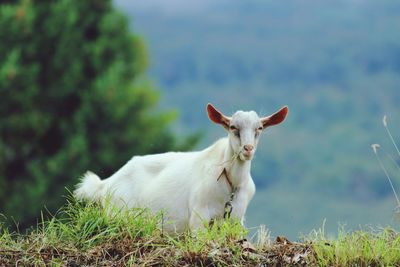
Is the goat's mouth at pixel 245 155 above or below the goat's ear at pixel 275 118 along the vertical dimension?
below

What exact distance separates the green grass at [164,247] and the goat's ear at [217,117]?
58.4 inches

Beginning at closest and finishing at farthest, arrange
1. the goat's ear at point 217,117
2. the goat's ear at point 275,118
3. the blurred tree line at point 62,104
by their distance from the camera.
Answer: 1. the goat's ear at point 217,117
2. the goat's ear at point 275,118
3. the blurred tree line at point 62,104

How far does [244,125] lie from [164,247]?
1853 mm

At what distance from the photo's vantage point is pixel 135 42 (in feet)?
105

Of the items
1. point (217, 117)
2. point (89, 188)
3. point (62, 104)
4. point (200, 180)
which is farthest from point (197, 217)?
point (62, 104)

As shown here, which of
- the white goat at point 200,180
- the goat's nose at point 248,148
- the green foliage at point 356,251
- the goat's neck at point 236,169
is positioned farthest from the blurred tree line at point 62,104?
the green foliage at point 356,251

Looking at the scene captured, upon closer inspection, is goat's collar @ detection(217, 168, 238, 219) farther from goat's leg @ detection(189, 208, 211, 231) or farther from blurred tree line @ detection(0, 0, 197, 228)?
blurred tree line @ detection(0, 0, 197, 228)

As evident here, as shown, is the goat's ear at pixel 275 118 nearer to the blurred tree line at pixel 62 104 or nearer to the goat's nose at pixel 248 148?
the goat's nose at pixel 248 148

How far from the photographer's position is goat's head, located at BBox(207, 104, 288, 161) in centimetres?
872

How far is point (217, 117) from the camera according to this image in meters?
8.90

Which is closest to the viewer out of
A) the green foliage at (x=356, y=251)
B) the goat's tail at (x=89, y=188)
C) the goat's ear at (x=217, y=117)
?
the green foliage at (x=356, y=251)

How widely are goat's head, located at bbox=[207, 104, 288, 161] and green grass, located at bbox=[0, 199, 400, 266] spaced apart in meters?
1.26

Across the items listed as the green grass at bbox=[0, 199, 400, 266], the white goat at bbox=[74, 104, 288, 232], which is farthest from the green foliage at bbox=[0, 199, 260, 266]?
the white goat at bbox=[74, 104, 288, 232]

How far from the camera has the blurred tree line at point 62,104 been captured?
26859 mm
